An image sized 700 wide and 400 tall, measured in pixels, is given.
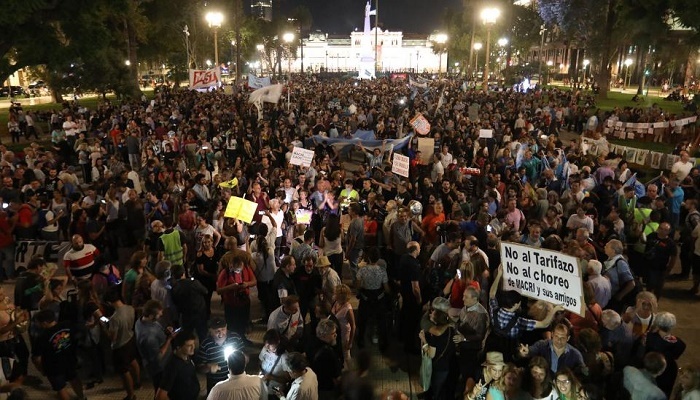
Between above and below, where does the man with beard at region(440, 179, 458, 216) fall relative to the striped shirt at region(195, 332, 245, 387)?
above

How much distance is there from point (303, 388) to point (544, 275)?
267 centimetres

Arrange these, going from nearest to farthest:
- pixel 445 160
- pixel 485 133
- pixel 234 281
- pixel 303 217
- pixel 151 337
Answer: pixel 151 337, pixel 234 281, pixel 303 217, pixel 445 160, pixel 485 133

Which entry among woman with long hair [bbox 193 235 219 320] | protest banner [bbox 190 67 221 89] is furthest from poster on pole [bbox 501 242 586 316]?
protest banner [bbox 190 67 221 89]

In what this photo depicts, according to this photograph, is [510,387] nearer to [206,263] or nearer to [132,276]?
[206,263]

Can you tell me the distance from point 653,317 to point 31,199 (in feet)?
31.7

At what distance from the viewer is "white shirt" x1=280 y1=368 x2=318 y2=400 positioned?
14.2 feet

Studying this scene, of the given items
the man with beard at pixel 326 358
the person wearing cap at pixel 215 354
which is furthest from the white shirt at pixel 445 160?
the person wearing cap at pixel 215 354

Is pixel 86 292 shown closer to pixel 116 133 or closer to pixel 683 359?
pixel 683 359

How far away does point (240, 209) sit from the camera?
835 cm

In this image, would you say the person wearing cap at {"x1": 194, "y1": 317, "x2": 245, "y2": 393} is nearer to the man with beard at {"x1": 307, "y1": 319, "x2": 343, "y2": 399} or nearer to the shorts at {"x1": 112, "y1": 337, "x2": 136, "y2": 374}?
the man with beard at {"x1": 307, "y1": 319, "x2": 343, "y2": 399}

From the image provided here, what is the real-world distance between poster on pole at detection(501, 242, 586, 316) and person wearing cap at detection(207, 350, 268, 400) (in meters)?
2.95

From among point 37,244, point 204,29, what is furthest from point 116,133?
point 204,29

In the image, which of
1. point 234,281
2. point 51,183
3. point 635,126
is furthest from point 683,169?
point 51,183

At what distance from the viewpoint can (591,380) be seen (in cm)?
474
